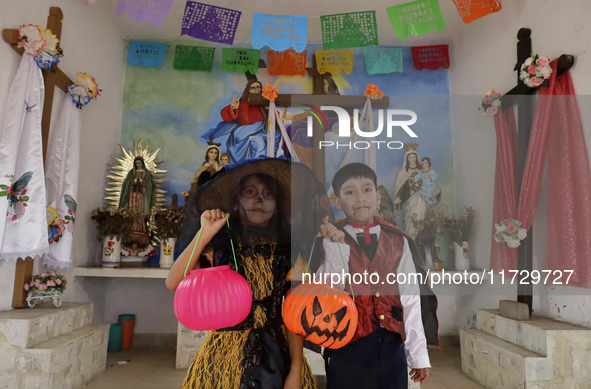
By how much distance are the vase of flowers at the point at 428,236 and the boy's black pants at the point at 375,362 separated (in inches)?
12.2

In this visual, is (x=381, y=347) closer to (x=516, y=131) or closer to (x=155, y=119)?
(x=516, y=131)

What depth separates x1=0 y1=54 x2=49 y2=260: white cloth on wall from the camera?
252 cm

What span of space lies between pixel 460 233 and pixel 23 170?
3676 mm

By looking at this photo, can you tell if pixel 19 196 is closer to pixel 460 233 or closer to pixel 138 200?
pixel 138 200

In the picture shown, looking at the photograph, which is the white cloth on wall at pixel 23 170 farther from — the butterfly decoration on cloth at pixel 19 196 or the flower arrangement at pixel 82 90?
the flower arrangement at pixel 82 90

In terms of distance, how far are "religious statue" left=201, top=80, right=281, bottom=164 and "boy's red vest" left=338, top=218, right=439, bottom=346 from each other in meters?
3.32

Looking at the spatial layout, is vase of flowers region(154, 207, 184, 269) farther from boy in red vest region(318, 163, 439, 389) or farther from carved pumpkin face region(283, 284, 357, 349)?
carved pumpkin face region(283, 284, 357, 349)

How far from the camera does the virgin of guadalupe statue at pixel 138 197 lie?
3.97 m

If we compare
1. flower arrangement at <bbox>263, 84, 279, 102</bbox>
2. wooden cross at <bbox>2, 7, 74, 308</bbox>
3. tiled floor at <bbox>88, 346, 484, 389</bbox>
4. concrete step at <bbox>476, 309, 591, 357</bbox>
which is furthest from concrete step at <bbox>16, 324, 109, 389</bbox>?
concrete step at <bbox>476, 309, 591, 357</bbox>

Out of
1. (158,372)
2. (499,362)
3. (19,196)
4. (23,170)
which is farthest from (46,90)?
(499,362)

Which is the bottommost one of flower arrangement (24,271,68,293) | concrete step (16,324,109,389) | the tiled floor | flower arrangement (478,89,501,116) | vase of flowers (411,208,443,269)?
the tiled floor

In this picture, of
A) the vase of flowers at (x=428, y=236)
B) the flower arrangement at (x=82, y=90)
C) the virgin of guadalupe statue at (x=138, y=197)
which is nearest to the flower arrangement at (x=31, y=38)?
the flower arrangement at (x=82, y=90)

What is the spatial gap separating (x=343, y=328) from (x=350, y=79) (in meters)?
4.03

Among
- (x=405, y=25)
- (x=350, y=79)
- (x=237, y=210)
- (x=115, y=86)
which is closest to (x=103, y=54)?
(x=115, y=86)
